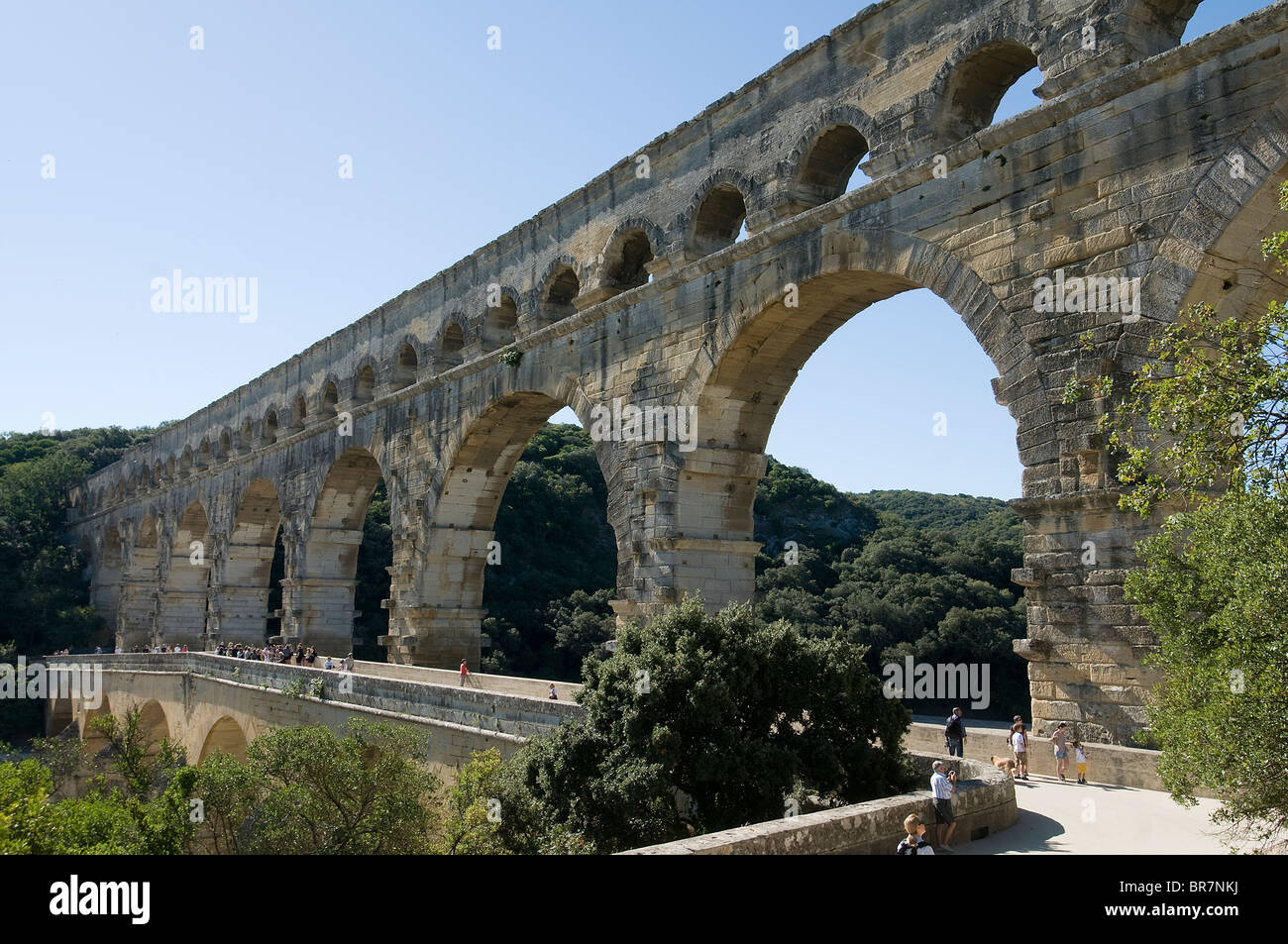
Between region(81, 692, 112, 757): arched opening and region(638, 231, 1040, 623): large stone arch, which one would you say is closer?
region(638, 231, 1040, 623): large stone arch

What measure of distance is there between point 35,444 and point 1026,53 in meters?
58.5

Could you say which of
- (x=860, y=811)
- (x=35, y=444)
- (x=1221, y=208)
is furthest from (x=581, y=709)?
(x=35, y=444)

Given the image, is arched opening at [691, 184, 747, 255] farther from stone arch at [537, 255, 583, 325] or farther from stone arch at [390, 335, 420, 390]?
stone arch at [390, 335, 420, 390]

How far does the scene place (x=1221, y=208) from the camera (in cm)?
739

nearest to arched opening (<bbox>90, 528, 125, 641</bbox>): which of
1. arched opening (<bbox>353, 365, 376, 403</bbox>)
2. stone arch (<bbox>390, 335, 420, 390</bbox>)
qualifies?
arched opening (<bbox>353, 365, 376, 403</bbox>)

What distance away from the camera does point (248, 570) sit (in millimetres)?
26625

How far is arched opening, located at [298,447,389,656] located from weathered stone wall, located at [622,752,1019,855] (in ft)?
56.3

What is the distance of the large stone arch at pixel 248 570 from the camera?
2619 centimetres

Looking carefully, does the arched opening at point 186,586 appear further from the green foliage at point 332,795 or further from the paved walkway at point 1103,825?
the paved walkway at point 1103,825

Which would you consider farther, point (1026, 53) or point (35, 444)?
point (35, 444)

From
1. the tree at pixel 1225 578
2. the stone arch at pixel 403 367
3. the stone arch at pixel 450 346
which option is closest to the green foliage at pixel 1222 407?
the tree at pixel 1225 578

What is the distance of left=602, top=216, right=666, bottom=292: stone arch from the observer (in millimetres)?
13641

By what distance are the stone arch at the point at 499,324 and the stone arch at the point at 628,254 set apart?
313 centimetres
